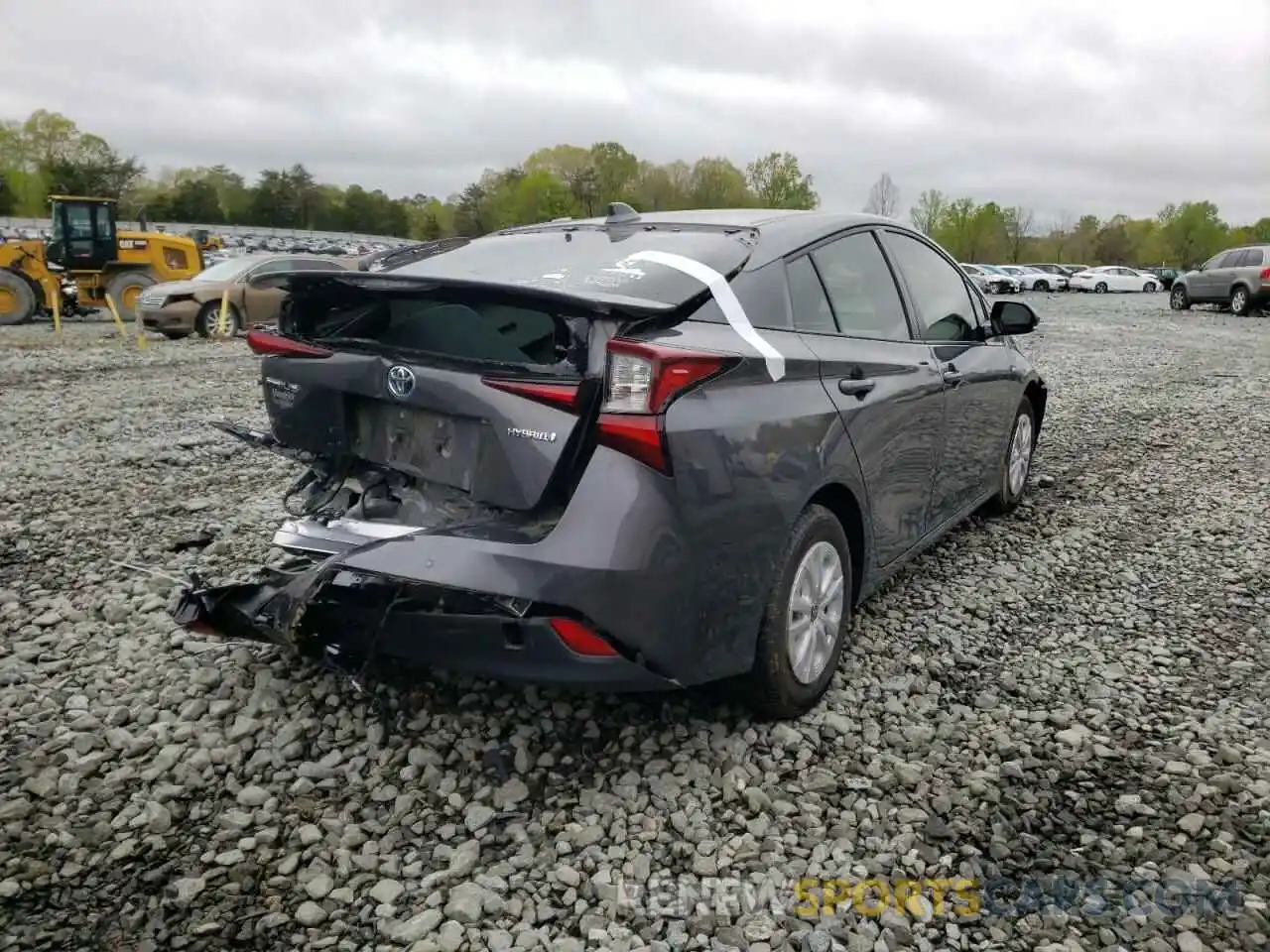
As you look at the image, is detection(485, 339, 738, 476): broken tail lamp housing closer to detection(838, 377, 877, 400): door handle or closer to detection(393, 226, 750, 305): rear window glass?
detection(393, 226, 750, 305): rear window glass

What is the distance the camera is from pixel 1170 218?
92.2 metres

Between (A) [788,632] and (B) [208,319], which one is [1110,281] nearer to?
(B) [208,319]

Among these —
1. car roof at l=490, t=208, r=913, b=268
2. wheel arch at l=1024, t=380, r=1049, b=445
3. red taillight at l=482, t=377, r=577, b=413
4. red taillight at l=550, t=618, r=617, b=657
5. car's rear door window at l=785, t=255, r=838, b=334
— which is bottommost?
red taillight at l=550, t=618, r=617, b=657

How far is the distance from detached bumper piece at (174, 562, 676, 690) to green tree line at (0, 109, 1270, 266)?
225ft

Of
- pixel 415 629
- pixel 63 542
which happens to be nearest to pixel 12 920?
pixel 415 629

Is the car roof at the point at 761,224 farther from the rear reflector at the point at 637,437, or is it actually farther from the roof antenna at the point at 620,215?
the rear reflector at the point at 637,437

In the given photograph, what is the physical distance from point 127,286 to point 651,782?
19.1 metres

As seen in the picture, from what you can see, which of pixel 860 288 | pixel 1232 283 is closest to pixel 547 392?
pixel 860 288

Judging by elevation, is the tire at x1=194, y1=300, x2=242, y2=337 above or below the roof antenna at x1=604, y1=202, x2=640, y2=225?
below

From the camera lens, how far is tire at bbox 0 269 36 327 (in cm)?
1722

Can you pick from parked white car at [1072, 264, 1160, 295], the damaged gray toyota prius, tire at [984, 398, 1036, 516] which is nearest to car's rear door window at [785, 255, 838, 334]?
the damaged gray toyota prius

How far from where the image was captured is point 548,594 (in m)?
2.42

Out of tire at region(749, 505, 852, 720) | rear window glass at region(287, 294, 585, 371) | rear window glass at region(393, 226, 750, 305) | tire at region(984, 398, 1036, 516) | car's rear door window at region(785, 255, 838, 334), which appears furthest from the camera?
tire at region(984, 398, 1036, 516)

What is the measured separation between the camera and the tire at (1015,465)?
5234mm
